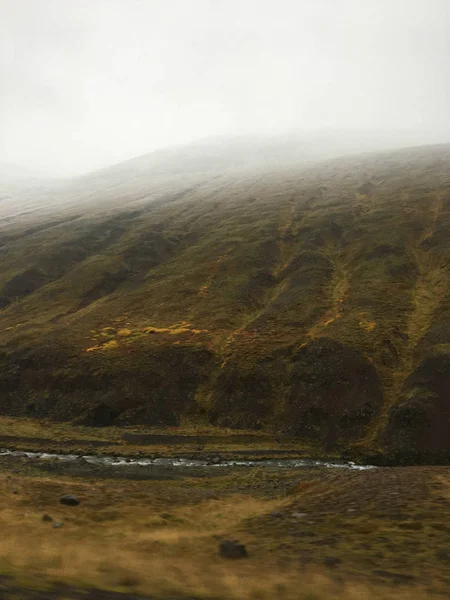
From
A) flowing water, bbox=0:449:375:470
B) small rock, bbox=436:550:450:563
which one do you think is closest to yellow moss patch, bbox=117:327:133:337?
flowing water, bbox=0:449:375:470

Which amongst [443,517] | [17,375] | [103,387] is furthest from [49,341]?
[443,517]

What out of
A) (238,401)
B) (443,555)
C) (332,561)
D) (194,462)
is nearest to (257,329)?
(238,401)

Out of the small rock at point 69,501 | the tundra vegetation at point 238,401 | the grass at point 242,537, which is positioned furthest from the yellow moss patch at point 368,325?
the small rock at point 69,501

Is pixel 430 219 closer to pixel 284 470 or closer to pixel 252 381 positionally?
pixel 252 381

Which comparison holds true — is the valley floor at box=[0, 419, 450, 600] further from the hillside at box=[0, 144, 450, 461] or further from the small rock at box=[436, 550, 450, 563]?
the hillside at box=[0, 144, 450, 461]

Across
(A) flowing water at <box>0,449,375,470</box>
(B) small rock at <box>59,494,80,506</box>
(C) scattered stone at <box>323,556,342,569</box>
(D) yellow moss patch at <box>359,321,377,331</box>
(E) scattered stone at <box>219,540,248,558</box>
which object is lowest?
(A) flowing water at <box>0,449,375,470</box>

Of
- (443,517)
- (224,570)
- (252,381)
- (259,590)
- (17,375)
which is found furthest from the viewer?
(17,375)
